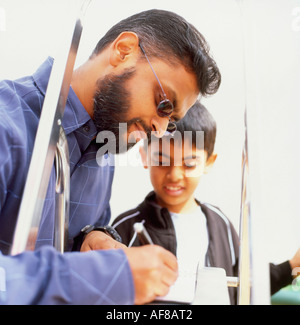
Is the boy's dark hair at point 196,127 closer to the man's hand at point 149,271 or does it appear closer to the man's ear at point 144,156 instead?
the man's ear at point 144,156

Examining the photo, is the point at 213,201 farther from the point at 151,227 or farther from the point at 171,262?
the point at 171,262

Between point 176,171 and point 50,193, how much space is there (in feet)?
1.50

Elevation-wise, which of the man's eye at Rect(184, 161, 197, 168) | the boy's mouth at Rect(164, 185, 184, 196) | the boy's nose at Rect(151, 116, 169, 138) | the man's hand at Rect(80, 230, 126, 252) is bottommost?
the man's hand at Rect(80, 230, 126, 252)

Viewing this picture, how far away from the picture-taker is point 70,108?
76 cm

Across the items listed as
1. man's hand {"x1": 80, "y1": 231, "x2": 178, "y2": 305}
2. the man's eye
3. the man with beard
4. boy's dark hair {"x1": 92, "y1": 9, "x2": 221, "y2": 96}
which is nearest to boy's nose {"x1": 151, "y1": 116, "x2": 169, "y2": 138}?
the man with beard

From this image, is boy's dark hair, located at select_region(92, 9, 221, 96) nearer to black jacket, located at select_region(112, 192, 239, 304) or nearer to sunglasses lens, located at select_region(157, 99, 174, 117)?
sunglasses lens, located at select_region(157, 99, 174, 117)

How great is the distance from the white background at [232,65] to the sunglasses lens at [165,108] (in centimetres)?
24

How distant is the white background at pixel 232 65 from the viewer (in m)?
0.92

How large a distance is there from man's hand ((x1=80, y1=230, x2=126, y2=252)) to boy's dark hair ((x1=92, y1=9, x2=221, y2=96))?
0.41 metres

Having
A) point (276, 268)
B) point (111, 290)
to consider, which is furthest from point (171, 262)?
point (276, 268)

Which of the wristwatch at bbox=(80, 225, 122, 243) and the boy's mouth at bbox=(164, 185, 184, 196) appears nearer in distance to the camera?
the wristwatch at bbox=(80, 225, 122, 243)

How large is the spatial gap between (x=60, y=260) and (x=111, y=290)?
7 cm

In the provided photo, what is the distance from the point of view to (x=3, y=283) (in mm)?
433

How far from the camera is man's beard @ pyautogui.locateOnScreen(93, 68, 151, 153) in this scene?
32.2 inches
